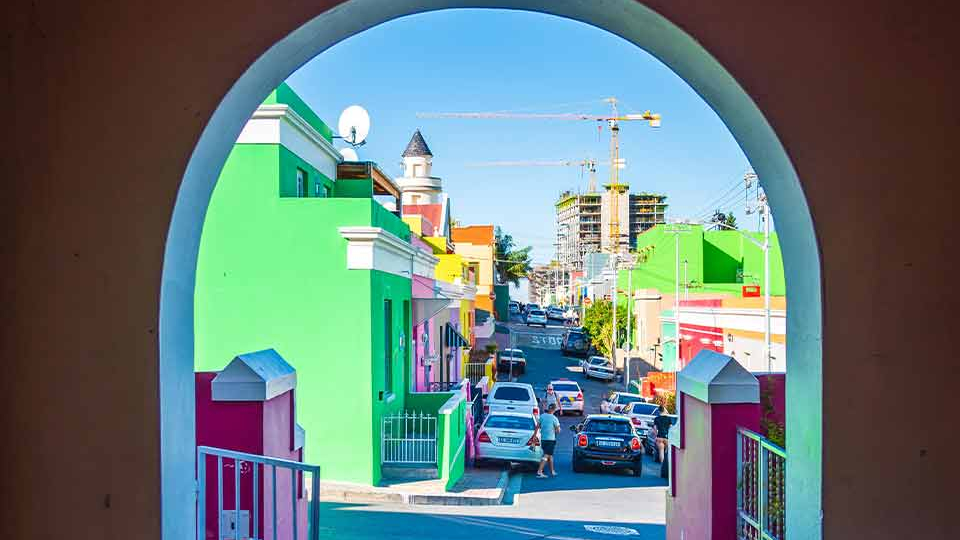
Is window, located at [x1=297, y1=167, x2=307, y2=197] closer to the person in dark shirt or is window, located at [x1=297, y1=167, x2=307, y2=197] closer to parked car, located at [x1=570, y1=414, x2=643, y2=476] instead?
parked car, located at [x1=570, y1=414, x2=643, y2=476]

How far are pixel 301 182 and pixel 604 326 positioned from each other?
4309 cm

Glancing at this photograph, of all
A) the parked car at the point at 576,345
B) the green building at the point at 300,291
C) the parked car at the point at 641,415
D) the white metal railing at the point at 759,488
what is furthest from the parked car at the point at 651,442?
the parked car at the point at 576,345

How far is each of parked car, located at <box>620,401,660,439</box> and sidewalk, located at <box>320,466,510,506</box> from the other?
10.5 meters

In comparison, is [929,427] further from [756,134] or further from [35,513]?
[35,513]

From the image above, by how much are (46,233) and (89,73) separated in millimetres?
584

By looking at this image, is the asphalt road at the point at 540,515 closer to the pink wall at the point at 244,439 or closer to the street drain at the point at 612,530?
the street drain at the point at 612,530

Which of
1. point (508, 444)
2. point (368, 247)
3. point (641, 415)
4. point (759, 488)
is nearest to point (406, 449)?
point (508, 444)

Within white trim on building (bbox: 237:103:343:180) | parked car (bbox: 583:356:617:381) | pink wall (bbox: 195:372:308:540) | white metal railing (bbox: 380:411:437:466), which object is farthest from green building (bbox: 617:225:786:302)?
pink wall (bbox: 195:372:308:540)

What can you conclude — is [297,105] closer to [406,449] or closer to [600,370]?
[406,449]

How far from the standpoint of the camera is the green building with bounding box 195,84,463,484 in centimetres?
1428

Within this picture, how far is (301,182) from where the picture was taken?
16.3 meters

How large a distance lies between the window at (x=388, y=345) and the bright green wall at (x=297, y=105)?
4092 mm

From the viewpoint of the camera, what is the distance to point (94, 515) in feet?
9.26

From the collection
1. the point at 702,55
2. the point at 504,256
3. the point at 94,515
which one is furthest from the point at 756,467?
the point at 504,256
